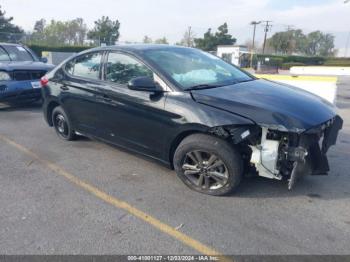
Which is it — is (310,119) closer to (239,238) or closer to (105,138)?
(239,238)

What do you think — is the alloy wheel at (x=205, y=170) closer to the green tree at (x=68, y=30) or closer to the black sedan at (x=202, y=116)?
the black sedan at (x=202, y=116)

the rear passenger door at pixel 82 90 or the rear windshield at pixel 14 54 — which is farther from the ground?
the rear windshield at pixel 14 54

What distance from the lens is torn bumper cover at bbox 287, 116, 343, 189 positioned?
10.3 ft

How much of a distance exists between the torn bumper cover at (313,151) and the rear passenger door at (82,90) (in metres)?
2.68

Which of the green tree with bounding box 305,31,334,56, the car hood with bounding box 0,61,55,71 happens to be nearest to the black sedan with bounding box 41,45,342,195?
the car hood with bounding box 0,61,55,71

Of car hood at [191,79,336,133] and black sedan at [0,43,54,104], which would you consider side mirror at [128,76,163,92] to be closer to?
car hood at [191,79,336,133]

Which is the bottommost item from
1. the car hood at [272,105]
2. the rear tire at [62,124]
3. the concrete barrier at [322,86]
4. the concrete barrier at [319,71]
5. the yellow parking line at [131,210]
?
the yellow parking line at [131,210]

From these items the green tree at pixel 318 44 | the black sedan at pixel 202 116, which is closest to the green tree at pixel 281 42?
the green tree at pixel 318 44

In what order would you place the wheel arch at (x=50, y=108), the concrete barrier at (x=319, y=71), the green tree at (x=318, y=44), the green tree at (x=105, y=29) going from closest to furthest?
the wheel arch at (x=50, y=108) < the concrete barrier at (x=319, y=71) < the green tree at (x=105, y=29) < the green tree at (x=318, y=44)

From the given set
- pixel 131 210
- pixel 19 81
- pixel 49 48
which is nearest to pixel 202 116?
pixel 131 210

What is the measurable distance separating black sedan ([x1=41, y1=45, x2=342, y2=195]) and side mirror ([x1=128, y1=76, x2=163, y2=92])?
0.01m

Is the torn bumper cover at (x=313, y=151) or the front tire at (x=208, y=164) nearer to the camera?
the torn bumper cover at (x=313, y=151)

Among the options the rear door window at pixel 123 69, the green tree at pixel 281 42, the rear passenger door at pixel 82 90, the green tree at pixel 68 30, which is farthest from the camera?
the green tree at pixel 68 30

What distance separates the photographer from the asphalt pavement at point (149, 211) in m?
2.73
